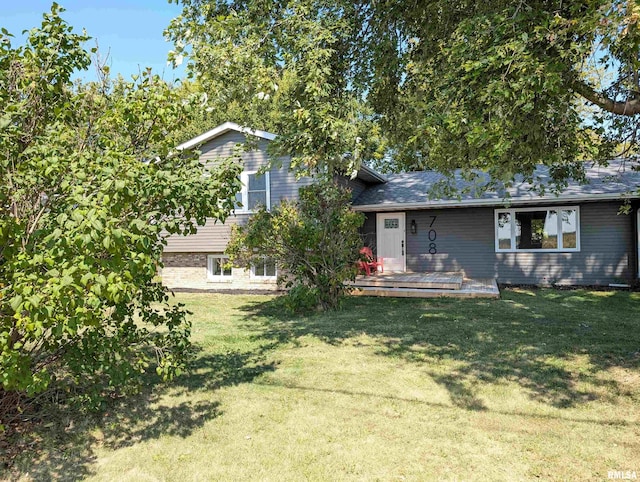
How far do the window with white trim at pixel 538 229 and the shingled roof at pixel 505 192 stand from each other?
0.69m

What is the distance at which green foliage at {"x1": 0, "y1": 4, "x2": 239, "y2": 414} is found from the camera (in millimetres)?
2617

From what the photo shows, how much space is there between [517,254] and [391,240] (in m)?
3.91

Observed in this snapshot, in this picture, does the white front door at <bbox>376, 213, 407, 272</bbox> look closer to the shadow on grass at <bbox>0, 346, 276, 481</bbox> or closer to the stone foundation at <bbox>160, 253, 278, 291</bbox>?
the stone foundation at <bbox>160, 253, 278, 291</bbox>

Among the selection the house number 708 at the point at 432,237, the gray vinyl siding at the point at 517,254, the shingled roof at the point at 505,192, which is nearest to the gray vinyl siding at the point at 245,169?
the shingled roof at the point at 505,192

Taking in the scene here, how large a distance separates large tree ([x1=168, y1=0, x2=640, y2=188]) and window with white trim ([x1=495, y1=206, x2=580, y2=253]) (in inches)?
184

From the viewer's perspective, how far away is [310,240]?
8.71 metres

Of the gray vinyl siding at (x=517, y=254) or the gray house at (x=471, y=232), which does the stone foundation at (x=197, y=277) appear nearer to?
the gray house at (x=471, y=232)

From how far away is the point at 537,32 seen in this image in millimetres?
4117

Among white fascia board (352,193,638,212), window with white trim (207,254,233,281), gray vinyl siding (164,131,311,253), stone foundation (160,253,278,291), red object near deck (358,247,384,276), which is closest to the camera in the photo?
white fascia board (352,193,638,212)

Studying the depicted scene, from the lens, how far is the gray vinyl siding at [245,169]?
1257 centimetres

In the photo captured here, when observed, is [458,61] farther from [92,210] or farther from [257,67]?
[92,210]

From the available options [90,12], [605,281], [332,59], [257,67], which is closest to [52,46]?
[257,67]

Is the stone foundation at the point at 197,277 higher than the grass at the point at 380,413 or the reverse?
higher

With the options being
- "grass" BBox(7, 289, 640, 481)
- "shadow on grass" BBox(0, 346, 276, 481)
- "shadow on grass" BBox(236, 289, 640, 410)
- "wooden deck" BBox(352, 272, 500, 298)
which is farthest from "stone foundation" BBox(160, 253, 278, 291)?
"shadow on grass" BBox(0, 346, 276, 481)
